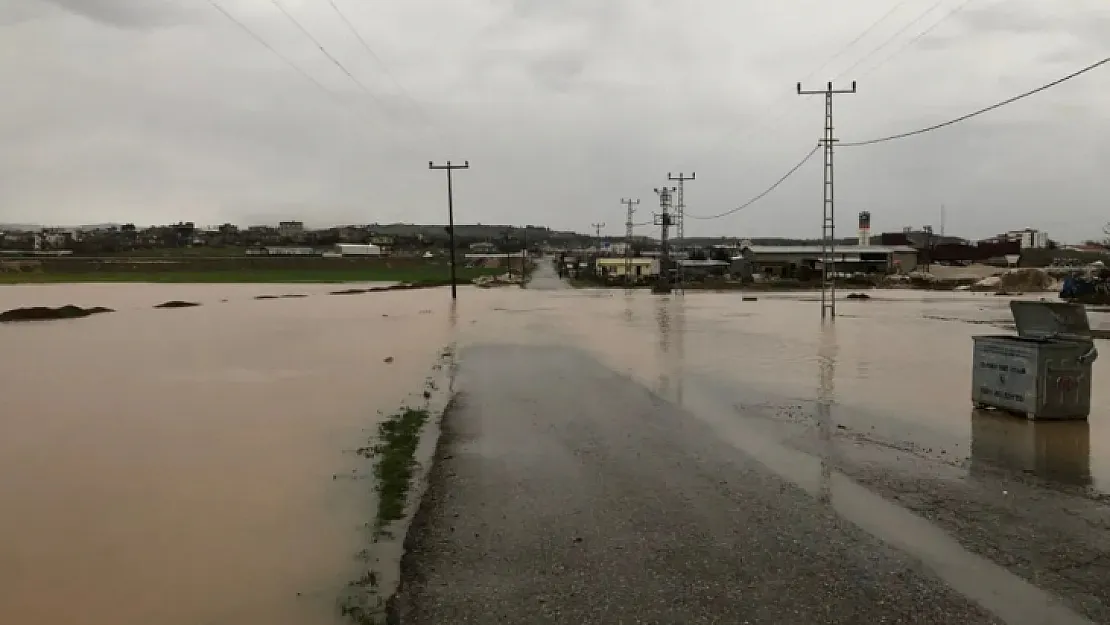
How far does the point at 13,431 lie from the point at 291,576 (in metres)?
9.07

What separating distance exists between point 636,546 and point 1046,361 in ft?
23.7

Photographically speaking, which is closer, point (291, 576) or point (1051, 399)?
point (291, 576)

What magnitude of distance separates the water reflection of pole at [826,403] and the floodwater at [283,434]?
0.26 feet

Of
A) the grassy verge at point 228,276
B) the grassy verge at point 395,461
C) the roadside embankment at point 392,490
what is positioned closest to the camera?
the roadside embankment at point 392,490

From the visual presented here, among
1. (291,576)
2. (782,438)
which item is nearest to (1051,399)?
(782,438)

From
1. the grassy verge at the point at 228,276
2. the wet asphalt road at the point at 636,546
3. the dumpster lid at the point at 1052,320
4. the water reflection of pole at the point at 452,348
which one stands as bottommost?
the water reflection of pole at the point at 452,348

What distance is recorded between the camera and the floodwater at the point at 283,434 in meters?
6.21

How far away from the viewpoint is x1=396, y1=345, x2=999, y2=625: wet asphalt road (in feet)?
16.3

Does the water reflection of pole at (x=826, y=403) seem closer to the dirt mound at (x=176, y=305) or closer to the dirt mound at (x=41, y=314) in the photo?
the dirt mound at (x=41, y=314)

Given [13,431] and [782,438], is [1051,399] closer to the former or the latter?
[782,438]

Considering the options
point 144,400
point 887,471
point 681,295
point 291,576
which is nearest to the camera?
point 291,576

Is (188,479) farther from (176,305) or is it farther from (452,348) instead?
(176,305)

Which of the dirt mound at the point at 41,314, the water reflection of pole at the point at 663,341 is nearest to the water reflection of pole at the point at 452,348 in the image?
the water reflection of pole at the point at 663,341

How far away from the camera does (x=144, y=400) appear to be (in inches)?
595
